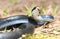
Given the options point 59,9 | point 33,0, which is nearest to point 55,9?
point 59,9

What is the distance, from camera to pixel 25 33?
5.04m

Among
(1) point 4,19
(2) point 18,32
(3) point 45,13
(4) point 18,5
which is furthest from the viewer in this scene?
(4) point 18,5

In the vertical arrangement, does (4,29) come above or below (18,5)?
below

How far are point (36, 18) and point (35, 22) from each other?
0.12m

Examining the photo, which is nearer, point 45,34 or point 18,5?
point 45,34

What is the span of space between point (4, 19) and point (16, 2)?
1211 millimetres

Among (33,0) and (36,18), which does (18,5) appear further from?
(36,18)

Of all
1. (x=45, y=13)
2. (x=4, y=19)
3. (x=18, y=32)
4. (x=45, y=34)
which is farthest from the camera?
(x=45, y=13)

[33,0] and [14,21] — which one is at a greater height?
[33,0]

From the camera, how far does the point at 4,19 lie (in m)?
5.99

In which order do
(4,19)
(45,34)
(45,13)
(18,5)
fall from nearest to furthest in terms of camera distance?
1. (45,34)
2. (4,19)
3. (45,13)
4. (18,5)

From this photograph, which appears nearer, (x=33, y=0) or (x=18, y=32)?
(x=18, y=32)

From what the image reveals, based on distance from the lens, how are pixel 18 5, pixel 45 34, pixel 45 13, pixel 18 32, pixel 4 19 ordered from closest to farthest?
pixel 18 32, pixel 45 34, pixel 4 19, pixel 45 13, pixel 18 5

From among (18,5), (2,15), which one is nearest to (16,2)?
(18,5)
